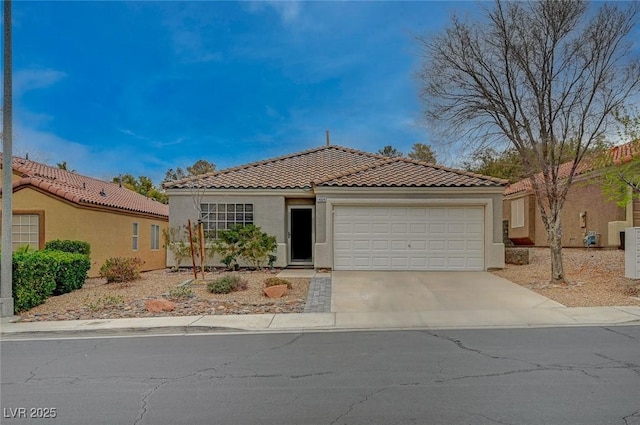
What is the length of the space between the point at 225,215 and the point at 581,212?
16.4 metres

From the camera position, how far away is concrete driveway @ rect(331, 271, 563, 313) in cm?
1114

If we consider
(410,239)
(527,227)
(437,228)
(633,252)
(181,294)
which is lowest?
(181,294)

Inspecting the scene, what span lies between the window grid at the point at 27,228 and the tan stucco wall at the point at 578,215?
20.9 meters

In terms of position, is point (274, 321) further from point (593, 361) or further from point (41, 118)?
point (41, 118)

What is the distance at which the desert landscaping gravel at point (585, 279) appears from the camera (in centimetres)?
1146

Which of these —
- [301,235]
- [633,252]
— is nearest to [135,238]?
[301,235]

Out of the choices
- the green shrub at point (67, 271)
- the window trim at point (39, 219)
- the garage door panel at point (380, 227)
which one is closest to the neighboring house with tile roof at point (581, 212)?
the garage door panel at point (380, 227)

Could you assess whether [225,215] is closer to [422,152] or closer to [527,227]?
[527,227]

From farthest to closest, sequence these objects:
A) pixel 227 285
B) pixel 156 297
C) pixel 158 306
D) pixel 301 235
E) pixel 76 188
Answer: pixel 76 188, pixel 301 235, pixel 227 285, pixel 156 297, pixel 158 306

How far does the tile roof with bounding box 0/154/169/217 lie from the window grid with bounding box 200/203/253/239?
4645 millimetres

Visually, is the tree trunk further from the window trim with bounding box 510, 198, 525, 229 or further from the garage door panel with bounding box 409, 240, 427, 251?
the window trim with bounding box 510, 198, 525, 229

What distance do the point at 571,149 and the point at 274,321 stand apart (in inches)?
395

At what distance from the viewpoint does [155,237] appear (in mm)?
24688

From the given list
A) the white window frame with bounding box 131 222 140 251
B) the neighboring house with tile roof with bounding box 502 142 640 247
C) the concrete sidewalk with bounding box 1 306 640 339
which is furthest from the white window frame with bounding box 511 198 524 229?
the white window frame with bounding box 131 222 140 251
